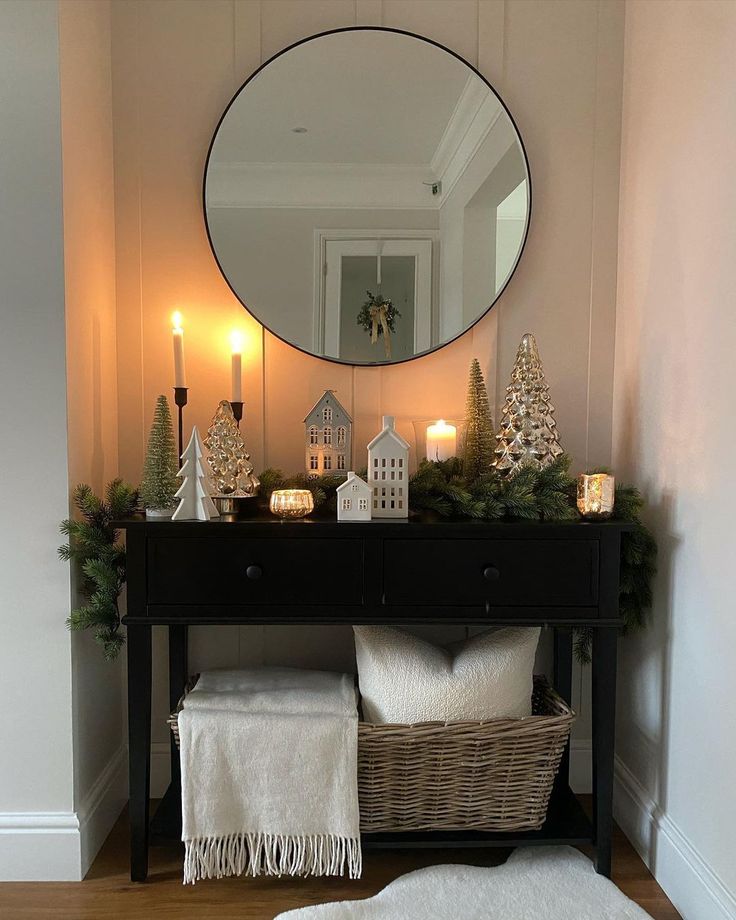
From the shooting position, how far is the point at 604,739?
5.82 ft

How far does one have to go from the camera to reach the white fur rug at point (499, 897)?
5.39 feet

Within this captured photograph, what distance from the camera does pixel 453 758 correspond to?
175 cm

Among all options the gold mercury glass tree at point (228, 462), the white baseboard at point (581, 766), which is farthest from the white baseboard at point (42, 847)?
the white baseboard at point (581, 766)

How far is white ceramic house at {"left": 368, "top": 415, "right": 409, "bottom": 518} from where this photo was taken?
177 centimetres

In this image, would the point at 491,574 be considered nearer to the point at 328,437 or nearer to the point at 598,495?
the point at 598,495

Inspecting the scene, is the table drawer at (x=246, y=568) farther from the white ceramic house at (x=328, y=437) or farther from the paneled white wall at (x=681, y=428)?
the paneled white wall at (x=681, y=428)

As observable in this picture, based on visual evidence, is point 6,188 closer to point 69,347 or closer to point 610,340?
point 69,347

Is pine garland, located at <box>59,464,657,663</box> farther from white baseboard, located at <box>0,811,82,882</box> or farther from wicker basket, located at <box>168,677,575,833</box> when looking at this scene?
white baseboard, located at <box>0,811,82,882</box>

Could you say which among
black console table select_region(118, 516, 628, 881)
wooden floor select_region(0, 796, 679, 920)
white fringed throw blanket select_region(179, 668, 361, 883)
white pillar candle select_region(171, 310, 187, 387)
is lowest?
wooden floor select_region(0, 796, 679, 920)

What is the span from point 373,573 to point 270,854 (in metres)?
0.66

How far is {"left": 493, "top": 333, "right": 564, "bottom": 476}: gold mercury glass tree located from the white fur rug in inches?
35.7

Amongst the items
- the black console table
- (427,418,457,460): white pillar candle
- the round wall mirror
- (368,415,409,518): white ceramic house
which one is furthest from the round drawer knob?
the round wall mirror

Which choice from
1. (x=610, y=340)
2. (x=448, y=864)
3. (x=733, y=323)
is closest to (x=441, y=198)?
(x=610, y=340)

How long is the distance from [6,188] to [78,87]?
1.02 feet
